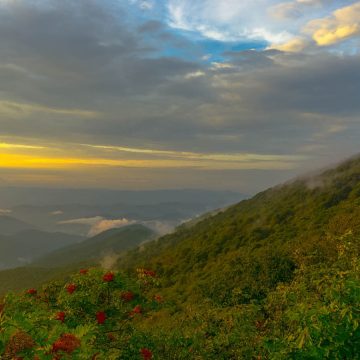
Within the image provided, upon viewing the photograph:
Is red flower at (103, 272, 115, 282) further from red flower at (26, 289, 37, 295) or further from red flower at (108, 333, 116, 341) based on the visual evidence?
red flower at (26, 289, 37, 295)

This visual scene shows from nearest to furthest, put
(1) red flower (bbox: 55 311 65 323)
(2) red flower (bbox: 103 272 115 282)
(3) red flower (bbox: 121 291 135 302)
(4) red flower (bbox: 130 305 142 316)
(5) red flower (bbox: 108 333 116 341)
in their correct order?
(1) red flower (bbox: 55 311 65 323) < (5) red flower (bbox: 108 333 116 341) < (2) red flower (bbox: 103 272 115 282) < (4) red flower (bbox: 130 305 142 316) < (3) red flower (bbox: 121 291 135 302)

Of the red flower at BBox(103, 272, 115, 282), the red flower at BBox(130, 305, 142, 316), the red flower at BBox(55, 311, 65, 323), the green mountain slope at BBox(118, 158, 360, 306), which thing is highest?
the red flower at BBox(103, 272, 115, 282)

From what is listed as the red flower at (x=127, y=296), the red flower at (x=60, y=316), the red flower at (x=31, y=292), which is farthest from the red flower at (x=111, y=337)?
the red flower at (x=31, y=292)

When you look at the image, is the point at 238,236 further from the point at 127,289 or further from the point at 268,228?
the point at 127,289

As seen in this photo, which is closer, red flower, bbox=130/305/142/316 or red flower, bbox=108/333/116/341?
red flower, bbox=108/333/116/341

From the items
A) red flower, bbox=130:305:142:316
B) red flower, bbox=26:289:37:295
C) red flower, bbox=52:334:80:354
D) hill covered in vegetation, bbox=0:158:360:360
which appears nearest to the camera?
red flower, bbox=52:334:80:354

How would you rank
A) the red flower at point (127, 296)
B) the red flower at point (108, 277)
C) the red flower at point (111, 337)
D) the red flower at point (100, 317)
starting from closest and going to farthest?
the red flower at point (100, 317), the red flower at point (111, 337), the red flower at point (108, 277), the red flower at point (127, 296)

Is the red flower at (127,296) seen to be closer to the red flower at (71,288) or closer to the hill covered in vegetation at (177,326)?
the hill covered in vegetation at (177,326)

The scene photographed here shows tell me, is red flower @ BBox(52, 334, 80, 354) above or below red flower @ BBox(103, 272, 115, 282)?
above

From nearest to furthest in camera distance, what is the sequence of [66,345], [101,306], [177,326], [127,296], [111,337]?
[66,345] < [111,337] < [101,306] < [127,296] < [177,326]

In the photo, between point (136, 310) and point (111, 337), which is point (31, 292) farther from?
point (136, 310)

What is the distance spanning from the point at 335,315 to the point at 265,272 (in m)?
60.1

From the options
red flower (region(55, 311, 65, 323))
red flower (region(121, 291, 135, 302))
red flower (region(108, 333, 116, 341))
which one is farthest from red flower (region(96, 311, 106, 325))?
red flower (region(55, 311, 65, 323))

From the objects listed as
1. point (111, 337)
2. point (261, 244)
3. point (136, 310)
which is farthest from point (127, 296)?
point (261, 244)
